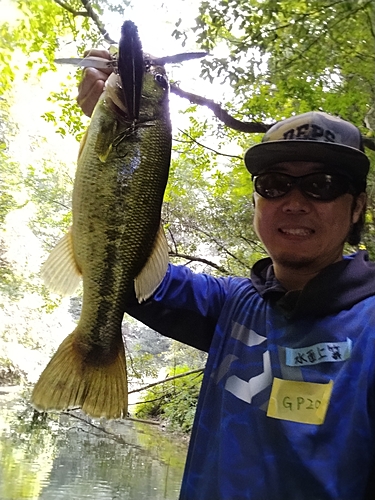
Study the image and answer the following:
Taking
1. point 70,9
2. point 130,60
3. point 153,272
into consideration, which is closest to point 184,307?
point 153,272

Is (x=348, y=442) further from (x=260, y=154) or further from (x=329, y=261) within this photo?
(x=260, y=154)

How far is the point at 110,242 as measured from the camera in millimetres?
1171

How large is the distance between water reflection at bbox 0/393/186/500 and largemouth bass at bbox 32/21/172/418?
14.8 feet

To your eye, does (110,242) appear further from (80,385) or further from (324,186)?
(324,186)

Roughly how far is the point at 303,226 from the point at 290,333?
263 mm

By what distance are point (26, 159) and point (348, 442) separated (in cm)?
766

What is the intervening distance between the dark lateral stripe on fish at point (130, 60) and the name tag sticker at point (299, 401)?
0.72 meters

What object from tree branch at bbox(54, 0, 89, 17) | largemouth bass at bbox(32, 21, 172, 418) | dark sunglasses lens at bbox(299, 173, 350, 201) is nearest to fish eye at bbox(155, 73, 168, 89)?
largemouth bass at bbox(32, 21, 172, 418)

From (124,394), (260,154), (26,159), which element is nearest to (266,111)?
(260,154)

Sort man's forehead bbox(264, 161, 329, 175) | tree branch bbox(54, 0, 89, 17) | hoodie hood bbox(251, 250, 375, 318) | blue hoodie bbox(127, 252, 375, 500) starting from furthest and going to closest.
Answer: tree branch bbox(54, 0, 89, 17) → man's forehead bbox(264, 161, 329, 175) → hoodie hood bbox(251, 250, 375, 318) → blue hoodie bbox(127, 252, 375, 500)

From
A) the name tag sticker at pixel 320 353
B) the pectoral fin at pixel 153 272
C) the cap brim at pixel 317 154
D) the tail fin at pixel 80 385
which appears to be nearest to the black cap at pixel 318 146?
the cap brim at pixel 317 154

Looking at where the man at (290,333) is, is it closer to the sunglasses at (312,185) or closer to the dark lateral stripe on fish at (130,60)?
the sunglasses at (312,185)

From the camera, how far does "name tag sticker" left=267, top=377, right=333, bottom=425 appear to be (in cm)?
96

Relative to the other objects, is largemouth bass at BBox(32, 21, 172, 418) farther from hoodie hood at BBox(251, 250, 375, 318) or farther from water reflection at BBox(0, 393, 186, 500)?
water reflection at BBox(0, 393, 186, 500)
